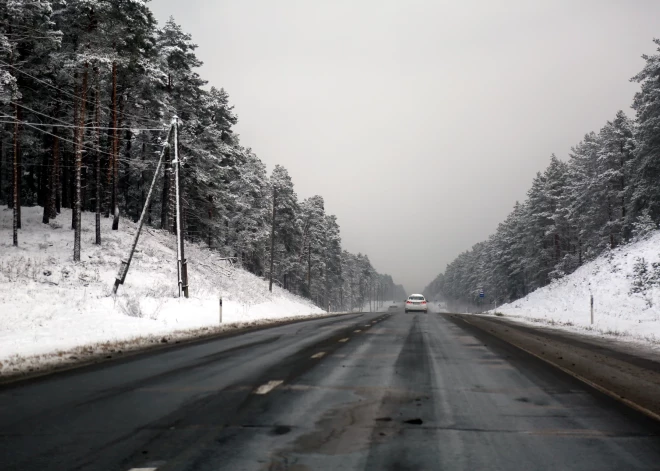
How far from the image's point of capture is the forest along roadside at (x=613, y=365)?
7.11m

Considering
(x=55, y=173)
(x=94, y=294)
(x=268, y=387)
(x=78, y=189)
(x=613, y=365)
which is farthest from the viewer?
(x=55, y=173)

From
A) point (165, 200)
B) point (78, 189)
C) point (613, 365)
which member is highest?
point (165, 200)

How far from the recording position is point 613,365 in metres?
10.3

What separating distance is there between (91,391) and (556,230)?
62.7 meters

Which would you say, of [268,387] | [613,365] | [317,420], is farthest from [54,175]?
[613,365]

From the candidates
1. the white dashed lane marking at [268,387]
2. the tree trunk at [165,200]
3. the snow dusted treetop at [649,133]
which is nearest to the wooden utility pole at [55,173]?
the tree trunk at [165,200]

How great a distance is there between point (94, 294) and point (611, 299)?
2782cm

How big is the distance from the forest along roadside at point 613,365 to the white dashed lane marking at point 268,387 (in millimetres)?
4712

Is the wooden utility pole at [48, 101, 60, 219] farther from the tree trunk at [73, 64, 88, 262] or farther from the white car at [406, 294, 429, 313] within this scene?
the white car at [406, 294, 429, 313]

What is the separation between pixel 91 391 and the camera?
7.13m

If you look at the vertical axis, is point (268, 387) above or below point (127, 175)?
below

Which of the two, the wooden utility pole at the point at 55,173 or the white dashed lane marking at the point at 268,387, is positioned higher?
the wooden utility pole at the point at 55,173

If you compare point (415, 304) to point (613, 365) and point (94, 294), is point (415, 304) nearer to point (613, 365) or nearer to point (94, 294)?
point (94, 294)

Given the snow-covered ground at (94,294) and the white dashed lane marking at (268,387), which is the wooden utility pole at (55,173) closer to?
the snow-covered ground at (94,294)
